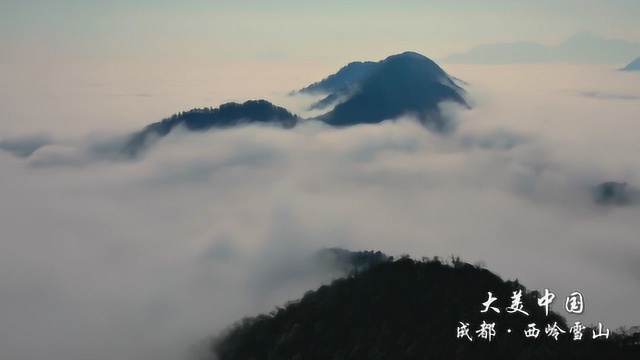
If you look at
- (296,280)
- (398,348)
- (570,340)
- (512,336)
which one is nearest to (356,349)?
(398,348)

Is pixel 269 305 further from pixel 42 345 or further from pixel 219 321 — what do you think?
pixel 42 345

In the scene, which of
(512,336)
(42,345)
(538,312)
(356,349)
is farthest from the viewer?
(42,345)

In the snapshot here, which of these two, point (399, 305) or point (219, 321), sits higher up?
point (399, 305)

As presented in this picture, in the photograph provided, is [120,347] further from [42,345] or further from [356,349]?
[356,349]

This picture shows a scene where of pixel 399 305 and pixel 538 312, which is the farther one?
pixel 399 305

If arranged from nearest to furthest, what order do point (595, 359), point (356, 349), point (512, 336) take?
point (595, 359) → point (512, 336) → point (356, 349)

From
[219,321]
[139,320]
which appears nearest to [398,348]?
[219,321]
